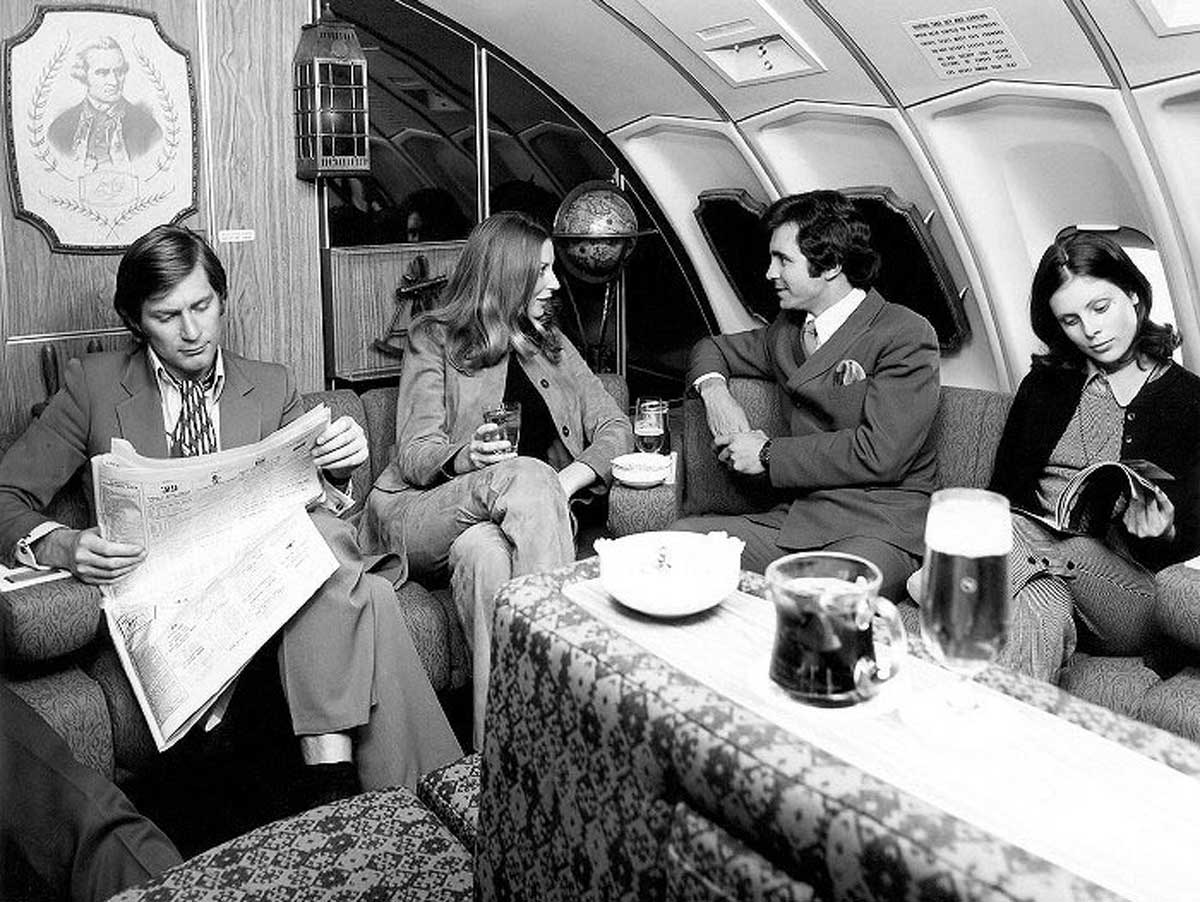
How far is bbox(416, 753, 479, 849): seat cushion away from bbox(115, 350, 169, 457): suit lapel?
1.34m

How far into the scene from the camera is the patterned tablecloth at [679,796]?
1.24m

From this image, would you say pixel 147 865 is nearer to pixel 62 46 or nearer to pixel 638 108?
pixel 62 46

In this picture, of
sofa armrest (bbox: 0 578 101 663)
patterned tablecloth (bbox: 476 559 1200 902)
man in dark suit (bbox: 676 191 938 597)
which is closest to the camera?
patterned tablecloth (bbox: 476 559 1200 902)

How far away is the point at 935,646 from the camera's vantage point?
1.48 metres

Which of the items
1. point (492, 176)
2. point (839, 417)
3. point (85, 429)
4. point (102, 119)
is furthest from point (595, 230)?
point (85, 429)

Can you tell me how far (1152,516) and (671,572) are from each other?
6.15ft

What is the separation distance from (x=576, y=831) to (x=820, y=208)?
2.70 m

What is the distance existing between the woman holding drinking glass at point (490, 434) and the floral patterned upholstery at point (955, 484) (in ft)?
0.70

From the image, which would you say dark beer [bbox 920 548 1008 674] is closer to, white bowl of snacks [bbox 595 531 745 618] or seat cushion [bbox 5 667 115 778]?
white bowl of snacks [bbox 595 531 745 618]

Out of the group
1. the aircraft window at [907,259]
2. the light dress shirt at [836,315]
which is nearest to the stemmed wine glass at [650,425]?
the light dress shirt at [836,315]

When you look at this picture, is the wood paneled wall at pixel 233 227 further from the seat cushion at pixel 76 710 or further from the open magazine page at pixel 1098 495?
the open magazine page at pixel 1098 495

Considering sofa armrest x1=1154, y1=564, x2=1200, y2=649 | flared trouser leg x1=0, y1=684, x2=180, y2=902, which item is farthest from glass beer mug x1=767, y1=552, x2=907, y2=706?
sofa armrest x1=1154, y1=564, x2=1200, y2=649

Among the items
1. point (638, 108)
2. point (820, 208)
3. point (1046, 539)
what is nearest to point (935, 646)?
point (1046, 539)

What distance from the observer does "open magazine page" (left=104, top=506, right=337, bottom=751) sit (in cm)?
298
